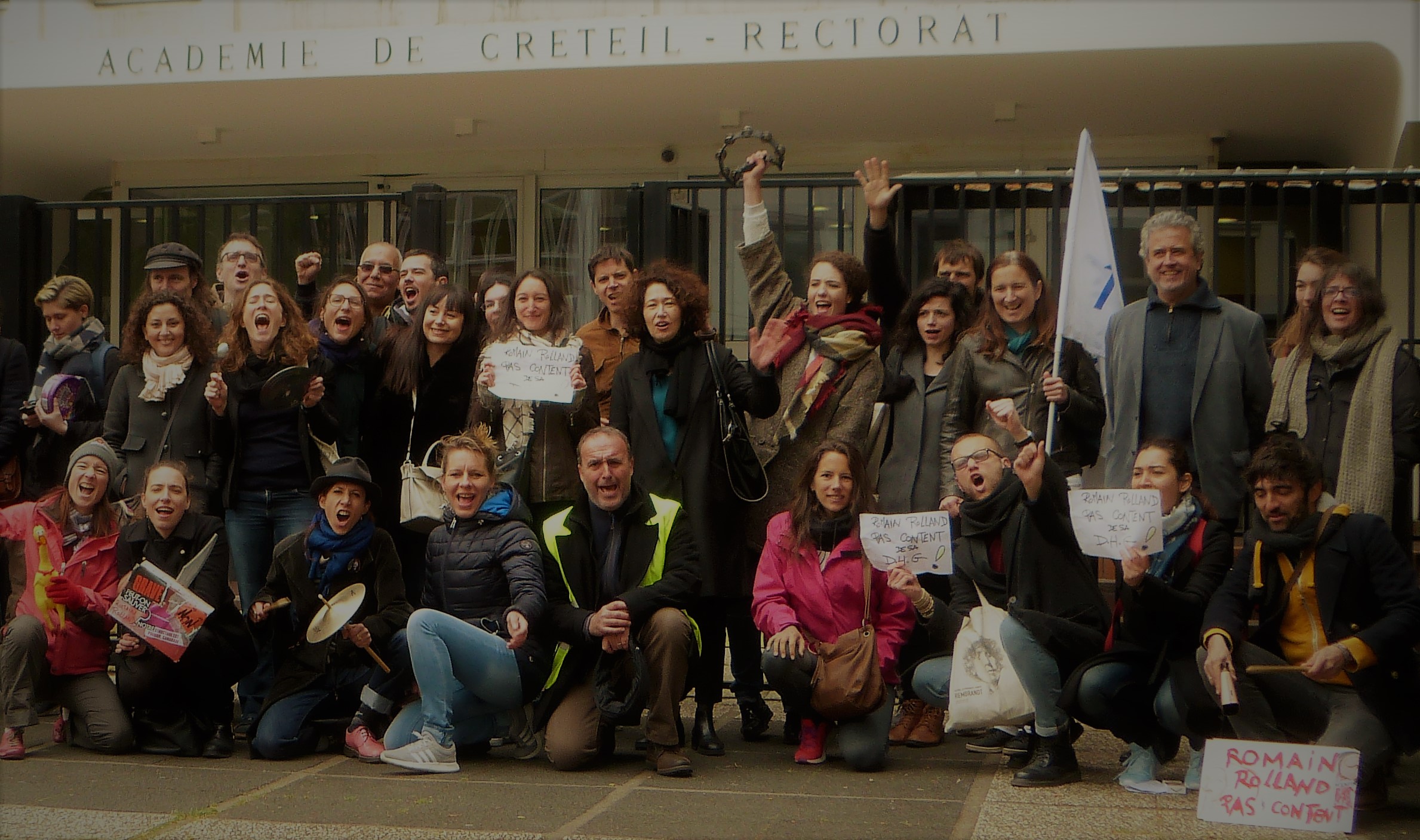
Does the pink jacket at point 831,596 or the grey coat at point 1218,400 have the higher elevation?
the grey coat at point 1218,400

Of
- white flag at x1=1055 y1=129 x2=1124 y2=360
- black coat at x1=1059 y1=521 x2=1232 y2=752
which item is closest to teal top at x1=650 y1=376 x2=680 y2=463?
white flag at x1=1055 y1=129 x2=1124 y2=360

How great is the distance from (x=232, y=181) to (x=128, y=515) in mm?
8386

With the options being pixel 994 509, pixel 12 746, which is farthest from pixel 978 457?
pixel 12 746

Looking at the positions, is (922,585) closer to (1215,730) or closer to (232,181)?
(1215,730)

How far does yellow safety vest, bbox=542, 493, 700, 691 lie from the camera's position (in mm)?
5547

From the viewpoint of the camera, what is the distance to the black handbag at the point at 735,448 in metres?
5.80

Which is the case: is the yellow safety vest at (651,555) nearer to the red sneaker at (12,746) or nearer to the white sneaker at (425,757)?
the white sneaker at (425,757)

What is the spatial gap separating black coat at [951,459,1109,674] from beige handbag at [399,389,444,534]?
2387 millimetres

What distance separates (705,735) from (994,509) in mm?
1502

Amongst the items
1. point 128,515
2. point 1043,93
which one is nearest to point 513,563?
point 128,515

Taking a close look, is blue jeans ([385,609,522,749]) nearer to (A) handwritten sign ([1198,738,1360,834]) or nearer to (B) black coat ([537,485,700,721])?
(B) black coat ([537,485,700,721])

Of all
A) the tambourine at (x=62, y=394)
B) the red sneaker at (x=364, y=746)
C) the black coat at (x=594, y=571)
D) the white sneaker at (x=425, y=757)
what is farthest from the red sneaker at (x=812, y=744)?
the tambourine at (x=62, y=394)

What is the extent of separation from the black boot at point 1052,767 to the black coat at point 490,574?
76.4 inches

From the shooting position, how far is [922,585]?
5906 mm
